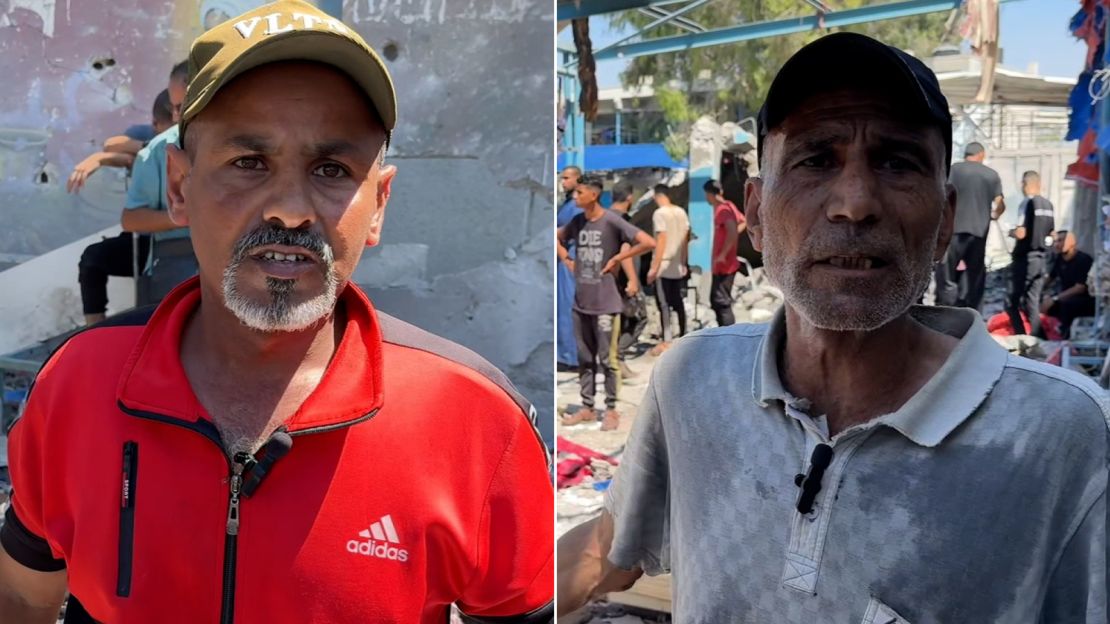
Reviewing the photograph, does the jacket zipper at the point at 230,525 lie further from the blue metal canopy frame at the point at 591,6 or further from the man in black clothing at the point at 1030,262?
the man in black clothing at the point at 1030,262

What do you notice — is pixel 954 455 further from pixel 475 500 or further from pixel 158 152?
pixel 158 152

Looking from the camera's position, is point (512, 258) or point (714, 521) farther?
point (512, 258)

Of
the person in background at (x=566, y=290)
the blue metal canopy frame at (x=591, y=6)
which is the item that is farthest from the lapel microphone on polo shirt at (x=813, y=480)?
the person in background at (x=566, y=290)

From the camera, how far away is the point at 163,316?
1.36m

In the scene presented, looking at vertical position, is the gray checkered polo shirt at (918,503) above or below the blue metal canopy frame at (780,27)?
below

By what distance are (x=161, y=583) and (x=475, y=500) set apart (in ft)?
1.46

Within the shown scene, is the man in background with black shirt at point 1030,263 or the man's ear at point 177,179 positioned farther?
the man in background with black shirt at point 1030,263

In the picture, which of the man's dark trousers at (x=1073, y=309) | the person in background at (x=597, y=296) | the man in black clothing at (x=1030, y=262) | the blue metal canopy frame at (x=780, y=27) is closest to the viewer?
the person in background at (x=597, y=296)

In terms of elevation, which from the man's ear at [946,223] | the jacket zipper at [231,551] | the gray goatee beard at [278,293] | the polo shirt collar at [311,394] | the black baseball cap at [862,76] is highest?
the black baseball cap at [862,76]

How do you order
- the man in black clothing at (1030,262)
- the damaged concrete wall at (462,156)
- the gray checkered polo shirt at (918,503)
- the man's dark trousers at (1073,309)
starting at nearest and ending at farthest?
the gray checkered polo shirt at (918,503) → the damaged concrete wall at (462,156) → the man's dark trousers at (1073,309) → the man in black clothing at (1030,262)

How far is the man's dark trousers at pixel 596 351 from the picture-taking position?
5734mm

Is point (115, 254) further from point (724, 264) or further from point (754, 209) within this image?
point (724, 264)

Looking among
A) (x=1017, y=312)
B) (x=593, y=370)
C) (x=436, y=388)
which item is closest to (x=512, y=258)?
(x=436, y=388)

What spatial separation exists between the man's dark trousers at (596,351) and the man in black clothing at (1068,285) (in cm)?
382
